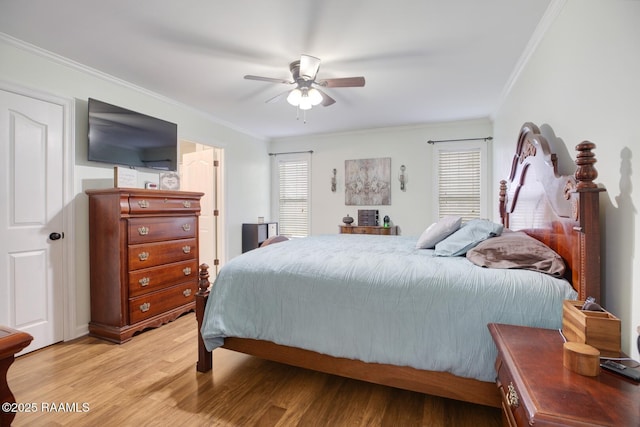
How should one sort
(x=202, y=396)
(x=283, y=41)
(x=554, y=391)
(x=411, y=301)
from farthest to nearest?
(x=283, y=41) → (x=202, y=396) → (x=411, y=301) → (x=554, y=391)

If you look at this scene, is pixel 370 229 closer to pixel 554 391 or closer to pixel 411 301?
pixel 411 301

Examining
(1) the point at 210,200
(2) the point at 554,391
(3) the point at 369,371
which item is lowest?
(3) the point at 369,371

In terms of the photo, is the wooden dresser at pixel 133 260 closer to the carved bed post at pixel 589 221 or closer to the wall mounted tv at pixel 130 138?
the wall mounted tv at pixel 130 138

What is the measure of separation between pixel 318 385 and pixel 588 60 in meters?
2.46

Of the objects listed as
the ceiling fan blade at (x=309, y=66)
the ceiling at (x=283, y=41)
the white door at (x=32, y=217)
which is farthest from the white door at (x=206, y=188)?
the ceiling fan blade at (x=309, y=66)

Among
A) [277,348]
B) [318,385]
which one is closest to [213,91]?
[277,348]

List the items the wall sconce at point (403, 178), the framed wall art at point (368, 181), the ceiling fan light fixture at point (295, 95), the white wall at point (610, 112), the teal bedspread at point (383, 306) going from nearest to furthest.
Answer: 1. the white wall at point (610, 112)
2. the teal bedspread at point (383, 306)
3. the ceiling fan light fixture at point (295, 95)
4. the wall sconce at point (403, 178)
5. the framed wall art at point (368, 181)

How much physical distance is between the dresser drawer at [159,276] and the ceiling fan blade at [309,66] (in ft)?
7.72

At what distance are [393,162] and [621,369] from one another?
428cm

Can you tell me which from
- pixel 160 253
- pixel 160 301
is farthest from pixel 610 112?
pixel 160 301

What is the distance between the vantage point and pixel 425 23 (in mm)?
2143

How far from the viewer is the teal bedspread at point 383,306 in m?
1.40

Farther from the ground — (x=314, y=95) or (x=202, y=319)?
(x=314, y=95)

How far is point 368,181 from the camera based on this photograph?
5160 mm
